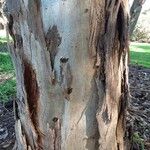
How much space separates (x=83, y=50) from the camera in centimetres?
202

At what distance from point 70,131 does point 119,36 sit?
0.57 meters

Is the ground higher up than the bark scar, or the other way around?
the bark scar

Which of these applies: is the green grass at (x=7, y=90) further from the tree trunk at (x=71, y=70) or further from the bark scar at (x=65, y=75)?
the bark scar at (x=65, y=75)

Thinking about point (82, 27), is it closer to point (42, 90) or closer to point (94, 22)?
point (94, 22)

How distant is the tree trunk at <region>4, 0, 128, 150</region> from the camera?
200 cm

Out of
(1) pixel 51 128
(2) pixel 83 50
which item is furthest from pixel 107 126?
(2) pixel 83 50

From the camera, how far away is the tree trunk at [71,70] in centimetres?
200

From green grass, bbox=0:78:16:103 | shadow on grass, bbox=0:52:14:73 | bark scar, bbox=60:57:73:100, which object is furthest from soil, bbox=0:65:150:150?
shadow on grass, bbox=0:52:14:73

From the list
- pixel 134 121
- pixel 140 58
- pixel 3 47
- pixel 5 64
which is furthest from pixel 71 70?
pixel 3 47

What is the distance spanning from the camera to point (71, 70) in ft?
6.71

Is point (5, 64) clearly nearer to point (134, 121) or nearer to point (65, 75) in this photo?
point (134, 121)

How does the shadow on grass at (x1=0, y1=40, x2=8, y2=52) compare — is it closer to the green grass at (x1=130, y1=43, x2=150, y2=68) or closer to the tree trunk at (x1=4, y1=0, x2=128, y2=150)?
the green grass at (x1=130, y1=43, x2=150, y2=68)

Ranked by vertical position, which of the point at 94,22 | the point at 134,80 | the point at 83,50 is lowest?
the point at 134,80

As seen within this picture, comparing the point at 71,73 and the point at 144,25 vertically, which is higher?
the point at 71,73
